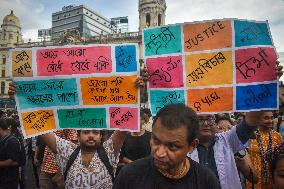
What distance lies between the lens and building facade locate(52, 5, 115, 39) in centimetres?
9450

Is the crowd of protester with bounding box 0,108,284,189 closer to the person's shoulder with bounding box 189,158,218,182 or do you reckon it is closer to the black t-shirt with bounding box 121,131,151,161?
the black t-shirt with bounding box 121,131,151,161

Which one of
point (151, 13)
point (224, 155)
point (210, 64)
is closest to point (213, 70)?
point (210, 64)

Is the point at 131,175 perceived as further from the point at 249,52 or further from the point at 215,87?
the point at 249,52

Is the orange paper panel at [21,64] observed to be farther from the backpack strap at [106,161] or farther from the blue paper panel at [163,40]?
the blue paper panel at [163,40]

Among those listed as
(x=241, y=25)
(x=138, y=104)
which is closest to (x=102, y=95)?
(x=138, y=104)

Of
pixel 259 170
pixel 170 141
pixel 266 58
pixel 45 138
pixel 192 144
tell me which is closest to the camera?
pixel 170 141

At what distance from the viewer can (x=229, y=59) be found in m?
3.40

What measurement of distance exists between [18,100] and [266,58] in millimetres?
2480

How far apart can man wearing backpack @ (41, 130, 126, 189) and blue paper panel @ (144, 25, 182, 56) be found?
0.90 metres

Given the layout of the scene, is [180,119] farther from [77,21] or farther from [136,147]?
[77,21]

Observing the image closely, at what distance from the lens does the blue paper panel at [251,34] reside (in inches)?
132

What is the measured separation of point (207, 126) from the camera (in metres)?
3.31

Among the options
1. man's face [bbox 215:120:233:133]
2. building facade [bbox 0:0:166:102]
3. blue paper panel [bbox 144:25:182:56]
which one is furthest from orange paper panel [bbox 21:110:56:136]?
building facade [bbox 0:0:166:102]

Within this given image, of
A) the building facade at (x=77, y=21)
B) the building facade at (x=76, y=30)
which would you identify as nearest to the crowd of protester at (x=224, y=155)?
the building facade at (x=76, y=30)
